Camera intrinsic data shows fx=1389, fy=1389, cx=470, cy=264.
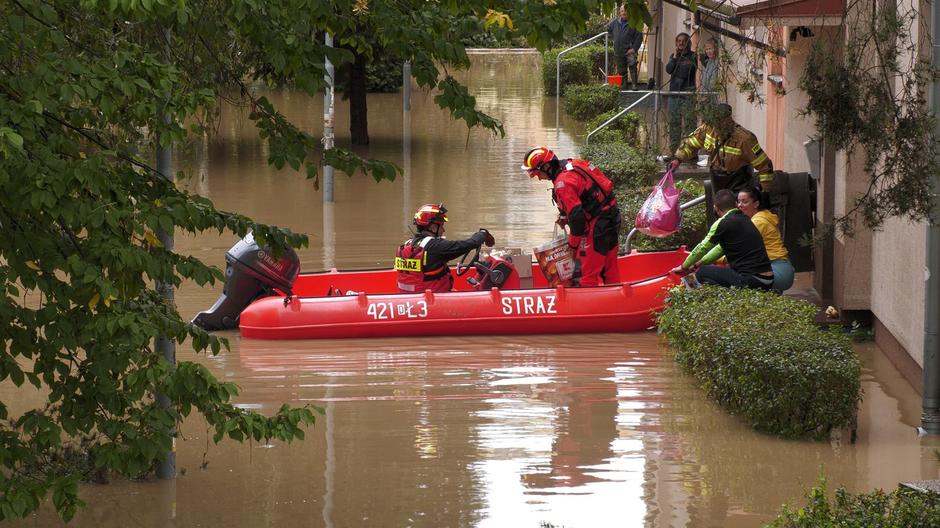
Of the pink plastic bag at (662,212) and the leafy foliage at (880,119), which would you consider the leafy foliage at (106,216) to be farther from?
the pink plastic bag at (662,212)

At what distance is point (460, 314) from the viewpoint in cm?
1257

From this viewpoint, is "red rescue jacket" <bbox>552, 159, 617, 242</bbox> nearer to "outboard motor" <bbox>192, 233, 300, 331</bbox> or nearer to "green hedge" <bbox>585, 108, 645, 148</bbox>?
"outboard motor" <bbox>192, 233, 300, 331</bbox>

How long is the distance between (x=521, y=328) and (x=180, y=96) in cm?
678

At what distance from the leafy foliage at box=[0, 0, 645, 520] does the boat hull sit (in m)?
5.64

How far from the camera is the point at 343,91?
27938 millimetres

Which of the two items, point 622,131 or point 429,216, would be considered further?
point 622,131

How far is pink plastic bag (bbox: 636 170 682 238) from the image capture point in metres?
13.4

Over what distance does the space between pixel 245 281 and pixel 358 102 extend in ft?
47.4

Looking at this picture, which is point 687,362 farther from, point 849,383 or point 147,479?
point 147,479

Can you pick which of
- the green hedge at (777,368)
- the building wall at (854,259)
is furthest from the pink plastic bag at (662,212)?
the green hedge at (777,368)

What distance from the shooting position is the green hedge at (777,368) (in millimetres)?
8906

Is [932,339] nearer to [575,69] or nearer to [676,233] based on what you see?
[676,233]

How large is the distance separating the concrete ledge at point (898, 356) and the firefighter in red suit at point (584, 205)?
8.31 ft

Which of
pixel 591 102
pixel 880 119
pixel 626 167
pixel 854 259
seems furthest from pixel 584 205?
pixel 591 102
